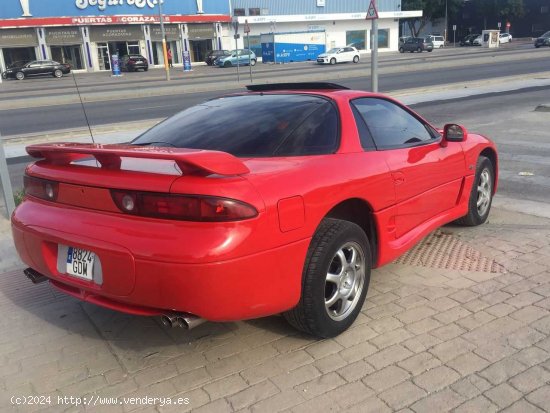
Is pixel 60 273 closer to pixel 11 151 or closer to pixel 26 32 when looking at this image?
pixel 11 151

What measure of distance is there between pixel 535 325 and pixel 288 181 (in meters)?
1.91

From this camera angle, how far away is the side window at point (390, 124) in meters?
3.90

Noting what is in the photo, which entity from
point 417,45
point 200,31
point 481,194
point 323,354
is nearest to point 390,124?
point 481,194

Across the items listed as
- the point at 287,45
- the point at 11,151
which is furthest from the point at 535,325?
the point at 287,45

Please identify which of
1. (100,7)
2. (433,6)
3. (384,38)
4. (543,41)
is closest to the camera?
(100,7)

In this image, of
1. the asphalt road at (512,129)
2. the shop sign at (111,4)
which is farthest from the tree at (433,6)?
the asphalt road at (512,129)

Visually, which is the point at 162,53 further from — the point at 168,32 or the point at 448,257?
the point at 448,257

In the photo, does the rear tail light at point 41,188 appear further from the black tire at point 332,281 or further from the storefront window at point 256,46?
the storefront window at point 256,46

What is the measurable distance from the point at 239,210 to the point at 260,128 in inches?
40.2

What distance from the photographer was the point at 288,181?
9.59ft

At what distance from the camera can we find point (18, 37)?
4941 cm

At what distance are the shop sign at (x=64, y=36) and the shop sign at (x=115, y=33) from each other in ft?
4.64

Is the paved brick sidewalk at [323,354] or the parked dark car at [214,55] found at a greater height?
the parked dark car at [214,55]

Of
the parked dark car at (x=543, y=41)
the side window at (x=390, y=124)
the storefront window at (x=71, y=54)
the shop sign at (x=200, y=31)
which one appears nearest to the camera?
the side window at (x=390, y=124)
